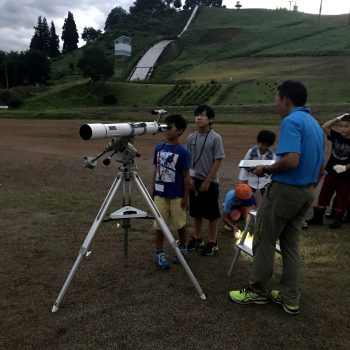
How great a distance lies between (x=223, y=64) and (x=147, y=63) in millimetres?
17194

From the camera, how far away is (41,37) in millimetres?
119188

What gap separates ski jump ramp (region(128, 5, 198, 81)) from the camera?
76113 mm

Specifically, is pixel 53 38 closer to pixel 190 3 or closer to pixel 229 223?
pixel 190 3

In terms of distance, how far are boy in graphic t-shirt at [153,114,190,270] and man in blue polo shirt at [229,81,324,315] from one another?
4.06 ft

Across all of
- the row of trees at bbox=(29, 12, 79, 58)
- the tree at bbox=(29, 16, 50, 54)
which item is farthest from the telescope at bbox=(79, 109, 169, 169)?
the tree at bbox=(29, 16, 50, 54)

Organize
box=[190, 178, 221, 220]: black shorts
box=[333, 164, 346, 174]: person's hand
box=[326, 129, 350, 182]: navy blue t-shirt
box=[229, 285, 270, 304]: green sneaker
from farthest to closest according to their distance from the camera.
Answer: box=[326, 129, 350, 182]: navy blue t-shirt < box=[333, 164, 346, 174]: person's hand < box=[190, 178, 221, 220]: black shorts < box=[229, 285, 270, 304]: green sneaker

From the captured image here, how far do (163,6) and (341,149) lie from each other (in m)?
150

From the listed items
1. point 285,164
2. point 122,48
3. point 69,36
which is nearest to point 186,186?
point 285,164

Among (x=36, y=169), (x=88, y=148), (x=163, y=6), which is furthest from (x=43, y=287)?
(x=163, y=6)

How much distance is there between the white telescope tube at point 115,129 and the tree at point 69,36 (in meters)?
127

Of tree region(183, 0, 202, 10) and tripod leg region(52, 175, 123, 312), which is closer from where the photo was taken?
tripod leg region(52, 175, 123, 312)

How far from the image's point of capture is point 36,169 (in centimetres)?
1250

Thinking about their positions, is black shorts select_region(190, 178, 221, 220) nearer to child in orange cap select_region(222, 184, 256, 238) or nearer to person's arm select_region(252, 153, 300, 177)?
child in orange cap select_region(222, 184, 256, 238)

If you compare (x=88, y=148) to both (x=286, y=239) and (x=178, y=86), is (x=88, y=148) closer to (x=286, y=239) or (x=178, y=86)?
(x=286, y=239)
